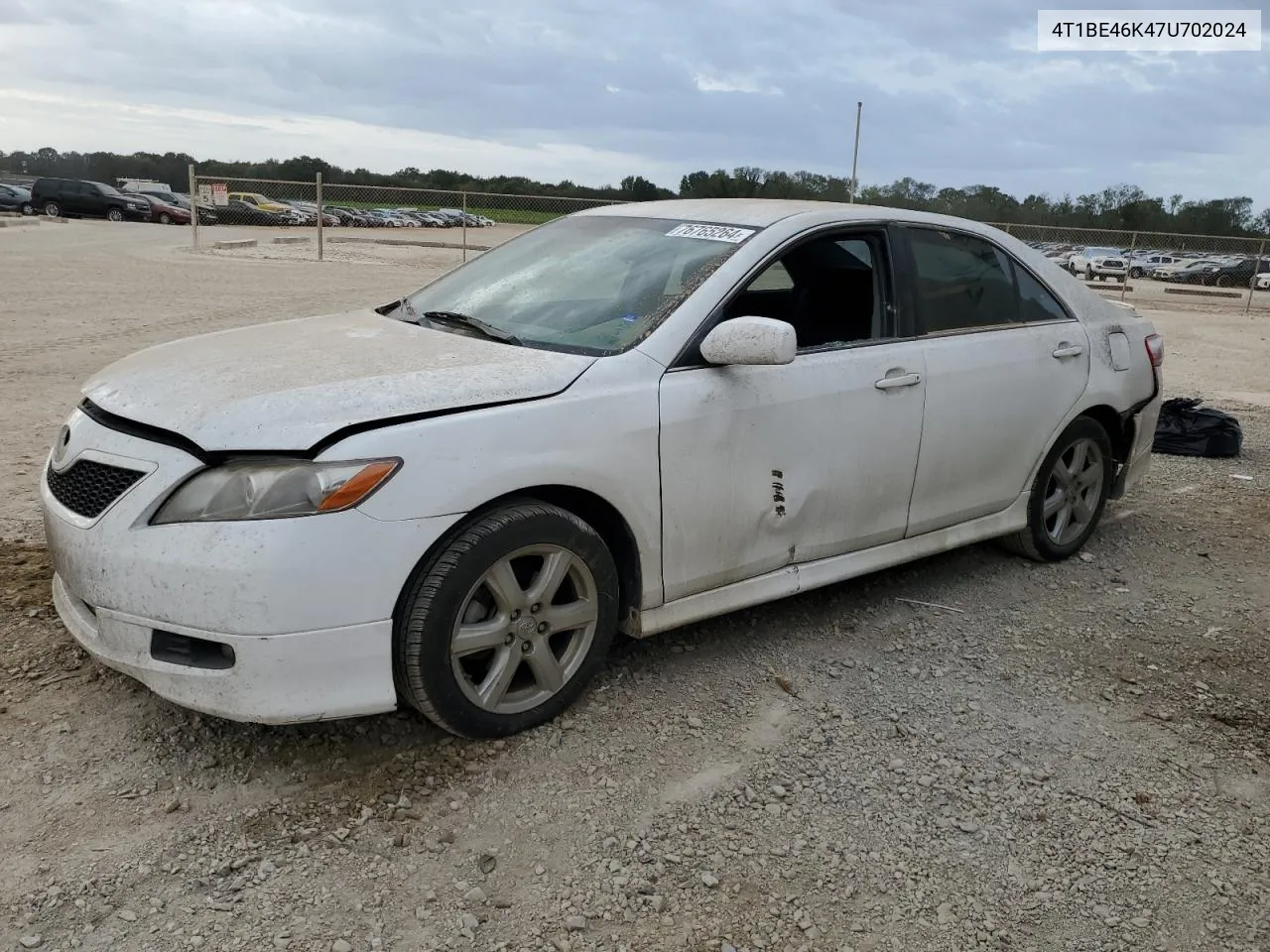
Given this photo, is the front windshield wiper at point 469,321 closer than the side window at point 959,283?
Yes

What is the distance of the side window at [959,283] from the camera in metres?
4.25

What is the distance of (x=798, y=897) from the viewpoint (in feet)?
8.60

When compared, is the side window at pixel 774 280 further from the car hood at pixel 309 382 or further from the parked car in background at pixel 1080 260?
the parked car in background at pixel 1080 260

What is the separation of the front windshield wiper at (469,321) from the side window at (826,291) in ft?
2.63

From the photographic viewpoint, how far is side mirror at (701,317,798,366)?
10.9ft

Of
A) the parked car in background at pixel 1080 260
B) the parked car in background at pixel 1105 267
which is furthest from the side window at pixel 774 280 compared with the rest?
the parked car in background at pixel 1080 260

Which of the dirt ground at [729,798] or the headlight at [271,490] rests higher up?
the headlight at [271,490]

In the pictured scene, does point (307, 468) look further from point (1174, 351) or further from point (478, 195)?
point (478, 195)

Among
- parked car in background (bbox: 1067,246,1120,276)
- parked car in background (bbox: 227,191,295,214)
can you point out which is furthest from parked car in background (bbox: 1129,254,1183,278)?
parked car in background (bbox: 227,191,295,214)

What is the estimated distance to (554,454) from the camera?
308 cm

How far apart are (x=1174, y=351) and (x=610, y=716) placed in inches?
538

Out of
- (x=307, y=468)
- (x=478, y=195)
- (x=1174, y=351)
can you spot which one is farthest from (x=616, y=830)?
(x=478, y=195)

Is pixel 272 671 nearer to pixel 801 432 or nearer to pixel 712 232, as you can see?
pixel 801 432

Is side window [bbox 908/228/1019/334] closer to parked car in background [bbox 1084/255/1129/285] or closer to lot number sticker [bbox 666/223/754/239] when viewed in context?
lot number sticker [bbox 666/223/754/239]
